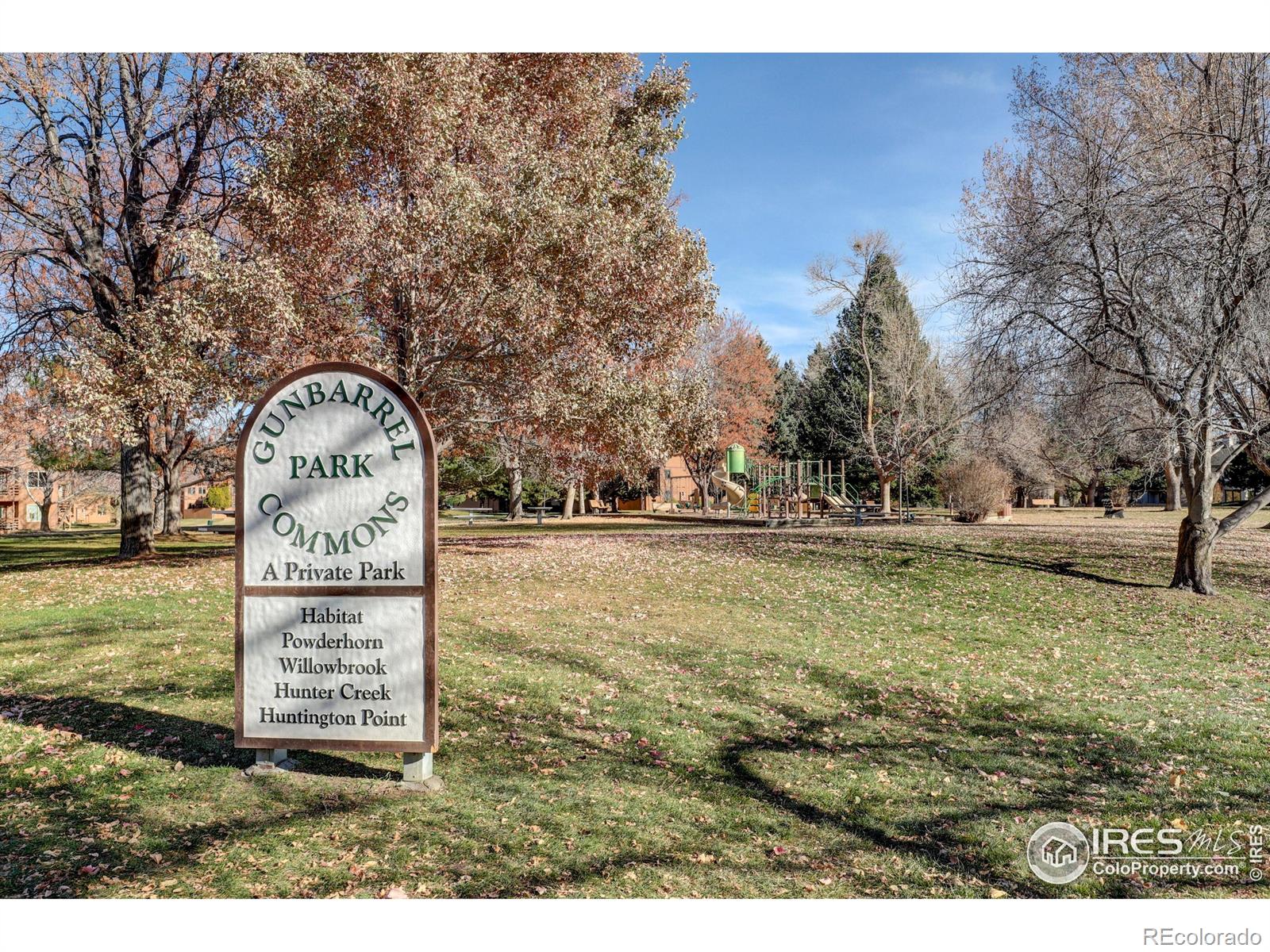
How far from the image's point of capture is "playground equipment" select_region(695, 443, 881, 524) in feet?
97.6

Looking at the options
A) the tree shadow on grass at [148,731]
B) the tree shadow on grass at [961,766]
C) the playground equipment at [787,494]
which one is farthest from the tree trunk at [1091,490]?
the tree shadow on grass at [148,731]

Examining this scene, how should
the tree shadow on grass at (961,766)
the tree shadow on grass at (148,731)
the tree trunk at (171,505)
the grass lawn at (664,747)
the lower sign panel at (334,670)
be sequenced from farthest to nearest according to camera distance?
the tree trunk at (171,505)
the tree shadow on grass at (148,731)
the lower sign panel at (334,670)
the tree shadow on grass at (961,766)
the grass lawn at (664,747)

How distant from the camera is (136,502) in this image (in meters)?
18.1

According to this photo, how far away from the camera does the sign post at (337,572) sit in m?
5.39

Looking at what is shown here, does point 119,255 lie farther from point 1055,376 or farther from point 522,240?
point 1055,376

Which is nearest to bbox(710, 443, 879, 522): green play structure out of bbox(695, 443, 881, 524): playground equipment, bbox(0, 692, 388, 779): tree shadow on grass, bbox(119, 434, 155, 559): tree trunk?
bbox(695, 443, 881, 524): playground equipment

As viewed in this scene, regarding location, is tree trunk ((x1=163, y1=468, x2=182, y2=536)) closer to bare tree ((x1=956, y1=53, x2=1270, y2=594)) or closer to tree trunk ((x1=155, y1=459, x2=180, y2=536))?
tree trunk ((x1=155, y1=459, x2=180, y2=536))

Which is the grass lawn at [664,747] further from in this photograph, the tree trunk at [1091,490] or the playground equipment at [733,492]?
the tree trunk at [1091,490]

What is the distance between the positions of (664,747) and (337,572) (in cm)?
306

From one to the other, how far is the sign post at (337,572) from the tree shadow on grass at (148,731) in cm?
44

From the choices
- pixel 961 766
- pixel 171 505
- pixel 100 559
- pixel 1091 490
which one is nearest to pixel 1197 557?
pixel 961 766

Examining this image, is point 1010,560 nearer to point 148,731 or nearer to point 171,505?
point 148,731

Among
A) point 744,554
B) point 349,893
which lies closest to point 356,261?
point 744,554

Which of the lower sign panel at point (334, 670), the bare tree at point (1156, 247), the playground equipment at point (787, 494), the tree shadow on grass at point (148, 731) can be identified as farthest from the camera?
the playground equipment at point (787, 494)
